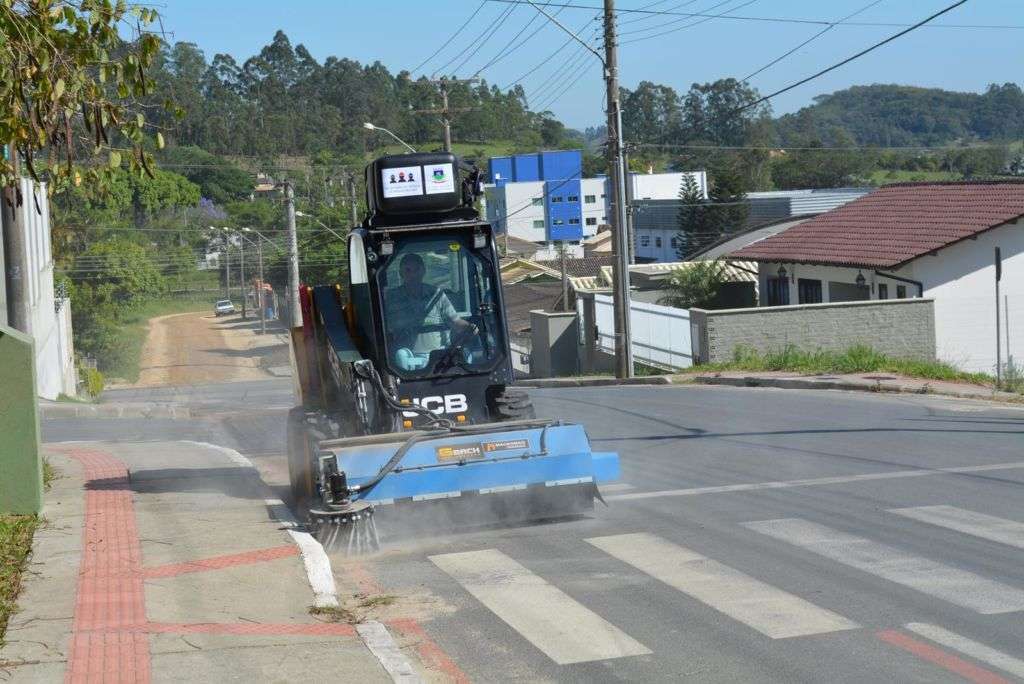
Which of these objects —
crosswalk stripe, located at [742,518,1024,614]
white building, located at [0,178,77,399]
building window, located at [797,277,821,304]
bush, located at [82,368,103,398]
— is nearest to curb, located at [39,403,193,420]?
white building, located at [0,178,77,399]

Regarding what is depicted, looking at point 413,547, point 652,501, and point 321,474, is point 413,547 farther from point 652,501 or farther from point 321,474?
point 652,501

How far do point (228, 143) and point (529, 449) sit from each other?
131 meters

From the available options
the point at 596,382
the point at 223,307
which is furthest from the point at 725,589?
the point at 223,307

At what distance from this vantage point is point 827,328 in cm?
3028

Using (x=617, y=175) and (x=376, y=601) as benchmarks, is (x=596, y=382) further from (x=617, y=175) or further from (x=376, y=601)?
(x=376, y=601)

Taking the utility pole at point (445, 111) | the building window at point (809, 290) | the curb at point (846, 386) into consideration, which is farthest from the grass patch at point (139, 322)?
the curb at point (846, 386)

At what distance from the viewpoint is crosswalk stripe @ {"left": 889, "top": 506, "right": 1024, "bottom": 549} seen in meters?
10.0

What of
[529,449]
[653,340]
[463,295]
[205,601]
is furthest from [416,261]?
[653,340]

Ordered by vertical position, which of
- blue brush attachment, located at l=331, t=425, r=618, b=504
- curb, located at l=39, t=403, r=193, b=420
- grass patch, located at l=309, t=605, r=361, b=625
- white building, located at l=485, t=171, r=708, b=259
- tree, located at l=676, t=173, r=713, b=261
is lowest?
grass patch, located at l=309, t=605, r=361, b=625

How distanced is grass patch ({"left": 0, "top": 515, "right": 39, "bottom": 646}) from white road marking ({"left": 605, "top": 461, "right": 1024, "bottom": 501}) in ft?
17.4

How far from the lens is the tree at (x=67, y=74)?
9188 mm

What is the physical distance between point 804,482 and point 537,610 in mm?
5306

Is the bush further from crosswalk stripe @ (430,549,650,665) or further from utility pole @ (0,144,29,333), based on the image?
crosswalk stripe @ (430,549,650,665)

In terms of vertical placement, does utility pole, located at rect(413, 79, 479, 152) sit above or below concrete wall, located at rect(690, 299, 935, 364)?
above
